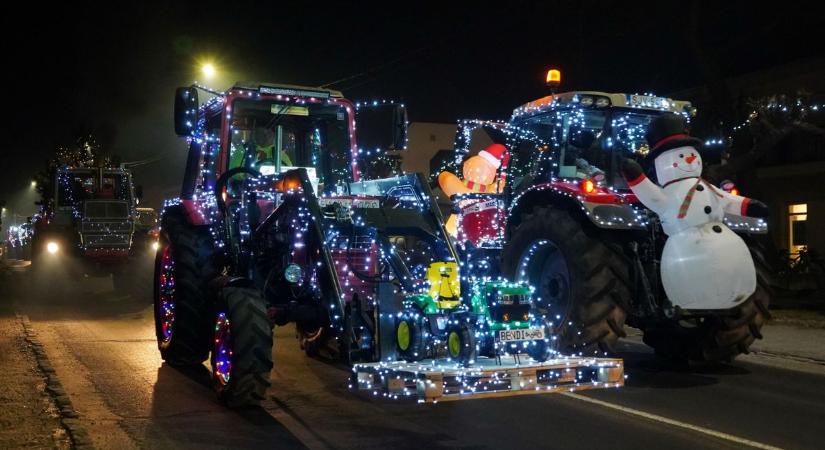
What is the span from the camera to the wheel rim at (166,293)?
1056 centimetres

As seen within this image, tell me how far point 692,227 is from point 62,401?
18.8 ft

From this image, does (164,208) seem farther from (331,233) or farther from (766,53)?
(766,53)

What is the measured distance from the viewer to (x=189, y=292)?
9.78m

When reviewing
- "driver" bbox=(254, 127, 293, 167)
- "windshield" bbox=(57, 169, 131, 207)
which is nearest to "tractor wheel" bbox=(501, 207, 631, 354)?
"driver" bbox=(254, 127, 293, 167)

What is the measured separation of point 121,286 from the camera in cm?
2142

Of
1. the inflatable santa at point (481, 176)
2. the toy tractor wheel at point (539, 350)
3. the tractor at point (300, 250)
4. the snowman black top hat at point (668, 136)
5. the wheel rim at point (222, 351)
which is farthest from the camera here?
the inflatable santa at point (481, 176)

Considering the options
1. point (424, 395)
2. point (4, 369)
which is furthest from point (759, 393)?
point (4, 369)

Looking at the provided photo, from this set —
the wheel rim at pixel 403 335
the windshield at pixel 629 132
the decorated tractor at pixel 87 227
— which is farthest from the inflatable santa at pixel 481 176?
the decorated tractor at pixel 87 227

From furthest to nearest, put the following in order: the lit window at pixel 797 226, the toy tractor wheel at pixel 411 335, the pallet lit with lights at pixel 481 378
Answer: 1. the lit window at pixel 797 226
2. the toy tractor wheel at pixel 411 335
3. the pallet lit with lights at pixel 481 378

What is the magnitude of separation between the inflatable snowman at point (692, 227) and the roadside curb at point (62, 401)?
15.4ft

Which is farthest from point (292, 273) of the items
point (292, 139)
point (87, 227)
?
point (87, 227)

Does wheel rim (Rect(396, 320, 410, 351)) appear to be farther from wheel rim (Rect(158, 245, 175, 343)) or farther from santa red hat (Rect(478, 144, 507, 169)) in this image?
santa red hat (Rect(478, 144, 507, 169))

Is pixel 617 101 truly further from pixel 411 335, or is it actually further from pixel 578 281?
pixel 411 335

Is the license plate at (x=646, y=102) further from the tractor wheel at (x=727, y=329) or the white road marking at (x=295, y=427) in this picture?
the white road marking at (x=295, y=427)
